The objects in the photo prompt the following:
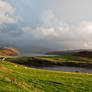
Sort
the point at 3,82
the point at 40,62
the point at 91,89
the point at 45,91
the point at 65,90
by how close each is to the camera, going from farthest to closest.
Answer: the point at 40,62
the point at 91,89
the point at 65,90
the point at 45,91
the point at 3,82

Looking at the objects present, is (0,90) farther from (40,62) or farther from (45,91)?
(40,62)

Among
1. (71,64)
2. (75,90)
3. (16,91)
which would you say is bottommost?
(71,64)

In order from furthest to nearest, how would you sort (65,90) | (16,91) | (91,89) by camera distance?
(91,89), (65,90), (16,91)

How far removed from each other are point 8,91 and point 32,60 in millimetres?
142720

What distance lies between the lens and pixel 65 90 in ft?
74.5

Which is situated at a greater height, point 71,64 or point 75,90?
point 75,90

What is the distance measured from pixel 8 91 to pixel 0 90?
44.4 inches

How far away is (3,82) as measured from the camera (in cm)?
1916

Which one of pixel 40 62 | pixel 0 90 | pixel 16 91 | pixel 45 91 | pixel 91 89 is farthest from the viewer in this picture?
pixel 40 62

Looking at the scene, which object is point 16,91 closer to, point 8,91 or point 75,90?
point 8,91

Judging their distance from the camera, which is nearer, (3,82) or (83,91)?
(3,82)

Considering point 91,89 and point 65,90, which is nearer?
point 65,90

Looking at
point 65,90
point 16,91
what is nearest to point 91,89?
point 65,90

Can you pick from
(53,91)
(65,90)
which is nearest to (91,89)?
(65,90)
